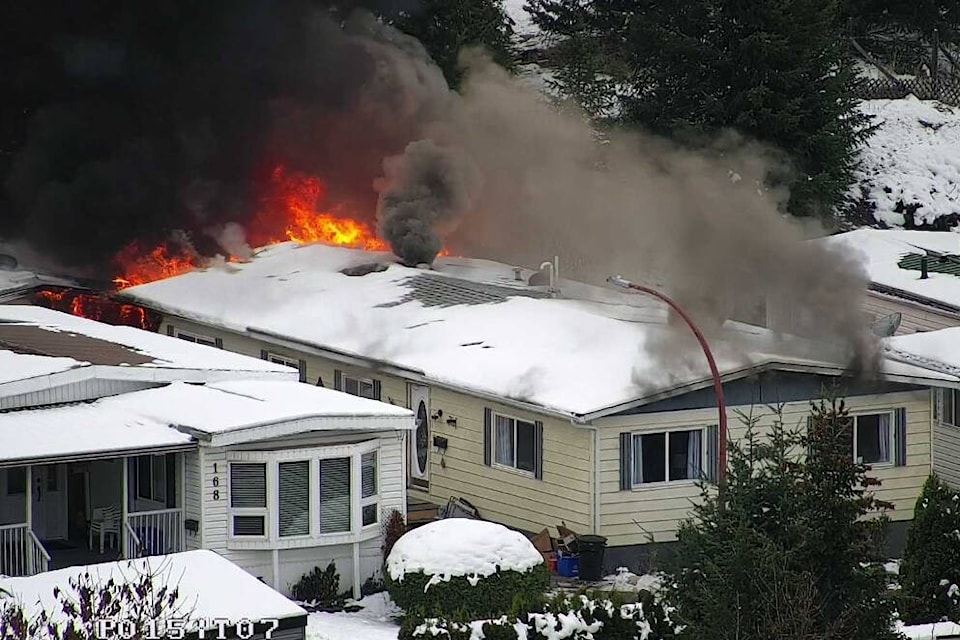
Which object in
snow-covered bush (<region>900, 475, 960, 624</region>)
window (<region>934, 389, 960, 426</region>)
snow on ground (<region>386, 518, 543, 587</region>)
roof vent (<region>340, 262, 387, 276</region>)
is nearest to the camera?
snow-covered bush (<region>900, 475, 960, 624</region>)

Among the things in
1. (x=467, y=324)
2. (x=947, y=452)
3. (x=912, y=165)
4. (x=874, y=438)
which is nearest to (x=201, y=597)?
(x=467, y=324)

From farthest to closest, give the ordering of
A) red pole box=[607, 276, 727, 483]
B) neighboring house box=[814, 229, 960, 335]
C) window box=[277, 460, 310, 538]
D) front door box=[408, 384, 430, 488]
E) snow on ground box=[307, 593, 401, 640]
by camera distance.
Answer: neighboring house box=[814, 229, 960, 335] → front door box=[408, 384, 430, 488] → red pole box=[607, 276, 727, 483] → window box=[277, 460, 310, 538] → snow on ground box=[307, 593, 401, 640]

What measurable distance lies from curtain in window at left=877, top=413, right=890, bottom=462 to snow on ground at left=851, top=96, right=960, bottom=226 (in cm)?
2205

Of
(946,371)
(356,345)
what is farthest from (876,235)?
(356,345)

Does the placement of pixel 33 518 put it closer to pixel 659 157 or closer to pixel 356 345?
pixel 356 345

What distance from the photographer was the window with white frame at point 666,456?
2475cm

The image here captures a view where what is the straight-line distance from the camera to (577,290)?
3262cm

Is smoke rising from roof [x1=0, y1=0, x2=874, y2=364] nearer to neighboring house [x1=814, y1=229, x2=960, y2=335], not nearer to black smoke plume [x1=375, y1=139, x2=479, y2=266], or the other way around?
black smoke plume [x1=375, y1=139, x2=479, y2=266]

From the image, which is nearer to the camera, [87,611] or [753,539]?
[87,611]

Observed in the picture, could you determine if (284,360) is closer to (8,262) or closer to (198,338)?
(198,338)

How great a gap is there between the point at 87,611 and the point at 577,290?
2078cm

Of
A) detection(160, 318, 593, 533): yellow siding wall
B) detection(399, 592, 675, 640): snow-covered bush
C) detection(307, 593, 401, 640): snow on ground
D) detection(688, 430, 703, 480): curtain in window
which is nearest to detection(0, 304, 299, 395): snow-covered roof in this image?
detection(160, 318, 593, 533): yellow siding wall

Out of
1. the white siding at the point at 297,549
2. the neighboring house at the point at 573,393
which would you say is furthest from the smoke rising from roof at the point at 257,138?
the white siding at the point at 297,549

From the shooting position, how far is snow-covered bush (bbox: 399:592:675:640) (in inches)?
695
